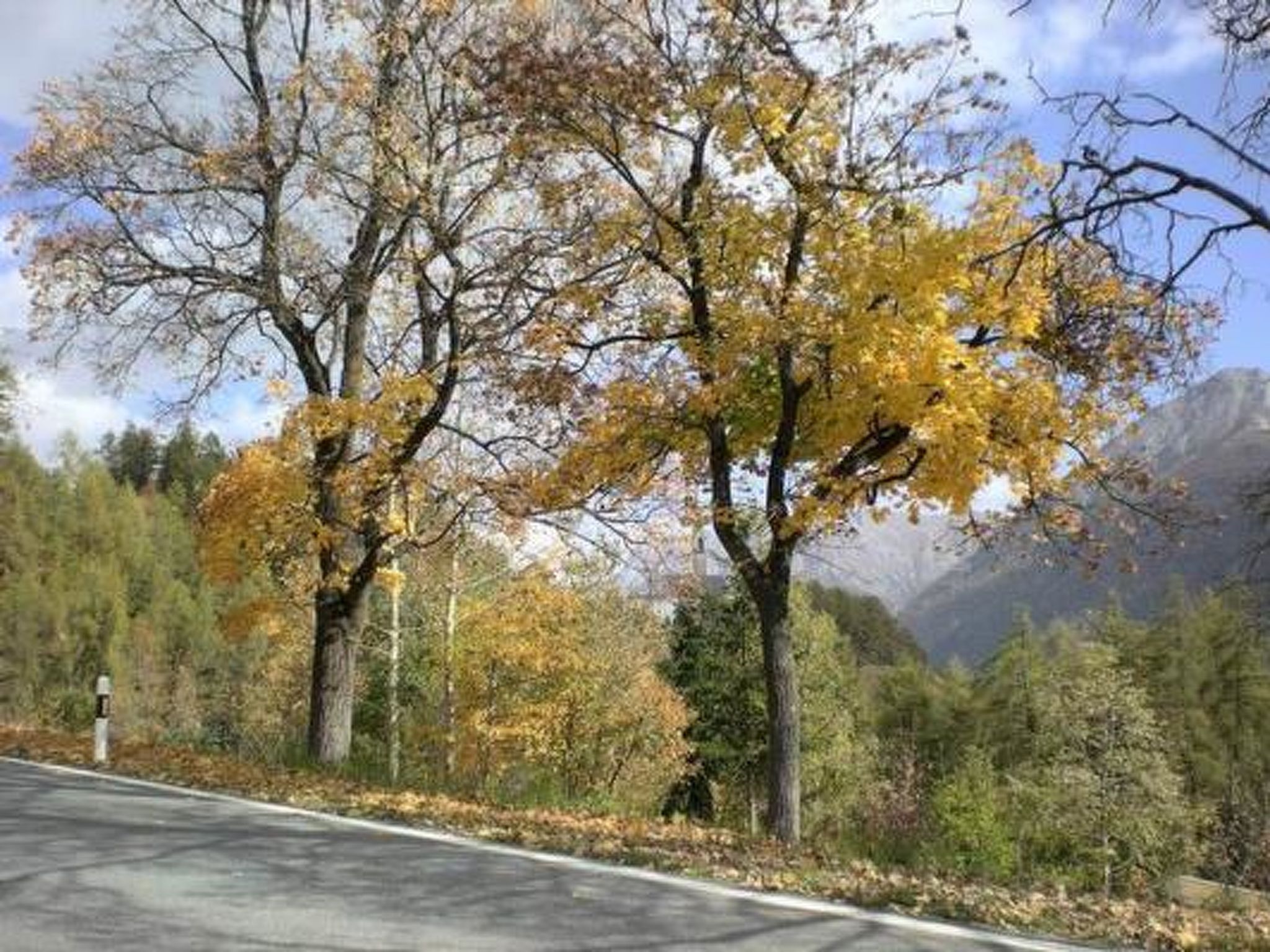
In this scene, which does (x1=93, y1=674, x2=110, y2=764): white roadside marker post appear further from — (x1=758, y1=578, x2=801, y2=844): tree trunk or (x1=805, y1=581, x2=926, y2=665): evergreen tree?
(x1=805, y1=581, x2=926, y2=665): evergreen tree

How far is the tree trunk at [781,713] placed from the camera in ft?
41.4

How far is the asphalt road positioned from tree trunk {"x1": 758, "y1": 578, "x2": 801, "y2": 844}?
17.2 feet

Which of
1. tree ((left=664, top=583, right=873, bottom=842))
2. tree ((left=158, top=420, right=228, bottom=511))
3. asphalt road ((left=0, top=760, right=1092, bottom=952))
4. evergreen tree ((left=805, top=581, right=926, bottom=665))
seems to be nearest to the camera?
asphalt road ((left=0, top=760, right=1092, bottom=952))

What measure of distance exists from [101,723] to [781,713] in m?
7.58

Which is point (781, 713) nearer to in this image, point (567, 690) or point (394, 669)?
point (394, 669)

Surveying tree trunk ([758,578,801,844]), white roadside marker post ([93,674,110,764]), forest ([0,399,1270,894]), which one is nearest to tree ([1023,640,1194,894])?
forest ([0,399,1270,894])

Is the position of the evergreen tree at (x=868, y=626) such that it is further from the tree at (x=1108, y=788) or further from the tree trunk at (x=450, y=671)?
the tree trunk at (x=450, y=671)

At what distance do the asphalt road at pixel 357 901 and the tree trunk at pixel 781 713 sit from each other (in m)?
5.26

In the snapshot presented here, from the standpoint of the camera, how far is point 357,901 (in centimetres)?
621

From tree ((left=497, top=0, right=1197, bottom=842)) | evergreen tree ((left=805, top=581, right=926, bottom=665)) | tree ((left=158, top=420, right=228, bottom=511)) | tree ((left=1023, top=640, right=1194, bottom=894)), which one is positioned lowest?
tree ((left=1023, top=640, right=1194, bottom=894))

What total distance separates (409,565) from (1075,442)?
50.9 ft

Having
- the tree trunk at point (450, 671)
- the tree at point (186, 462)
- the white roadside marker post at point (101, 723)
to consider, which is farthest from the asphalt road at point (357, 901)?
the tree at point (186, 462)

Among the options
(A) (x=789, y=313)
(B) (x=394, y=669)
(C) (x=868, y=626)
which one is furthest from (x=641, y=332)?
(C) (x=868, y=626)

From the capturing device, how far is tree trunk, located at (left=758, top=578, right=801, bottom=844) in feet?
41.4
